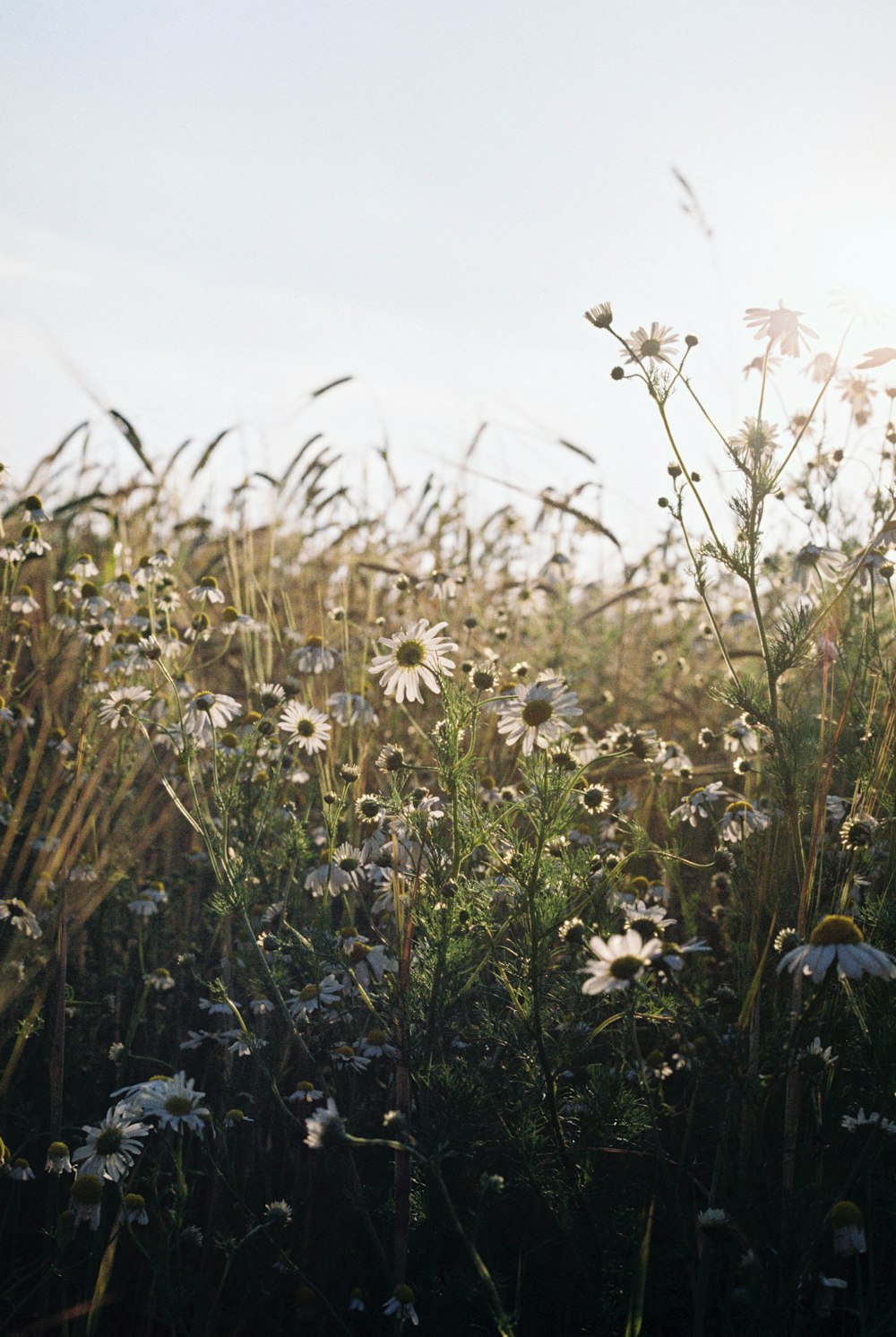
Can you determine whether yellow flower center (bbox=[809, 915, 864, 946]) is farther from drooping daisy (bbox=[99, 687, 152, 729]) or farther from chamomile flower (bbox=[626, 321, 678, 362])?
drooping daisy (bbox=[99, 687, 152, 729])

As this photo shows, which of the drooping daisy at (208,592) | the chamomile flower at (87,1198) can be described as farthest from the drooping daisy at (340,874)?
the drooping daisy at (208,592)

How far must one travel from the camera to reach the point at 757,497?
1827mm

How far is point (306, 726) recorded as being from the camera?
262 centimetres

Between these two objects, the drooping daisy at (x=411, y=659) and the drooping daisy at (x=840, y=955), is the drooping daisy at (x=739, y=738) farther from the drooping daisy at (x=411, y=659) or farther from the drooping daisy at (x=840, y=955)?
the drooping daisy at (x=840, y=955)

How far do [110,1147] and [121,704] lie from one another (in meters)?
1.13

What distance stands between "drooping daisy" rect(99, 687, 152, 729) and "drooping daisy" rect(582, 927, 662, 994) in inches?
59.0

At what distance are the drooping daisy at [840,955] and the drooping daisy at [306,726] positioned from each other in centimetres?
132

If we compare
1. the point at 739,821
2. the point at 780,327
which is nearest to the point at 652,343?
the point at 780,327

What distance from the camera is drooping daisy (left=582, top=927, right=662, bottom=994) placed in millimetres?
1352

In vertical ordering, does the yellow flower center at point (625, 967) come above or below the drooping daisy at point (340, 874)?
below

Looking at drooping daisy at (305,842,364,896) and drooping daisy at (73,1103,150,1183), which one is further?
drooping daisy at (305,842,364,896)

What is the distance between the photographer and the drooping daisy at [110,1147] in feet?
5.74

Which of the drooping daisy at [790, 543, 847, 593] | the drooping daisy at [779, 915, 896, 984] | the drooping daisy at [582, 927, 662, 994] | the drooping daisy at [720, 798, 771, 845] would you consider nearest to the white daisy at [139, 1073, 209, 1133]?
the drooping daisy at [582, 927, 662, 994]

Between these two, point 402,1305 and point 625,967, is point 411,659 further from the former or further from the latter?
→ point 402,1305
